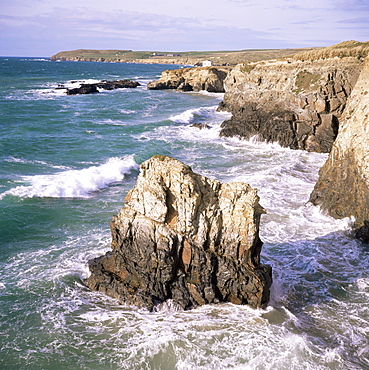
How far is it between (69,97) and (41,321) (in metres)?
58.2

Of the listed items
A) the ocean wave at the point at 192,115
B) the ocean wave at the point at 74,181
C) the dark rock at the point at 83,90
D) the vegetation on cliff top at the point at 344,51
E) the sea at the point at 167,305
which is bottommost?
the sea at the point at 167,305

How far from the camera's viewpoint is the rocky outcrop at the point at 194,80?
7600 centimetres

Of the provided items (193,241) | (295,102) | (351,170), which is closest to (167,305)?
(193,241)

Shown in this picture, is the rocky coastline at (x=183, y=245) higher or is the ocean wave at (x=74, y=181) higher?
the rocky coastline at (x=183, y=245)

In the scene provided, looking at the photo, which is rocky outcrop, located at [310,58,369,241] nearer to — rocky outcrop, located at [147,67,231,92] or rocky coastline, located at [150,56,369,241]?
rocky coastline, located at [150,56,369,241]

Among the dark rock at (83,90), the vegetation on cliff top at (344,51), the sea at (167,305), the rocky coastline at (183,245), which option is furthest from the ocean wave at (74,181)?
the dark rock at (83,90)

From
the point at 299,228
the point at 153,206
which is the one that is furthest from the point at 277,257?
the point at 153,206

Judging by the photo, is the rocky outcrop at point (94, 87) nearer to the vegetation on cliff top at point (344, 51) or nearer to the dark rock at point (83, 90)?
the dark rock at point (83, 90)

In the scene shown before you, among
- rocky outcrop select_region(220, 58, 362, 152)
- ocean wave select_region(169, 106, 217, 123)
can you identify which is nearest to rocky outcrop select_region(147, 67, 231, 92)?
ocean wave select_region(169, 106, 217, 123)

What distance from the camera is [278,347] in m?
9.04

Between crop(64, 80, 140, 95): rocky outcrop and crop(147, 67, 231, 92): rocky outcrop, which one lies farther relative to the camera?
crop(147, 67, 231, 92): rocky outcrop

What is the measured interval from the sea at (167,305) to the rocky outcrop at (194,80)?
51.1m

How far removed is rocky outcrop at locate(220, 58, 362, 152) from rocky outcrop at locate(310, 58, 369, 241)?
10.5 metres

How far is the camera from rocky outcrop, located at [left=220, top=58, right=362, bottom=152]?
27953mm
